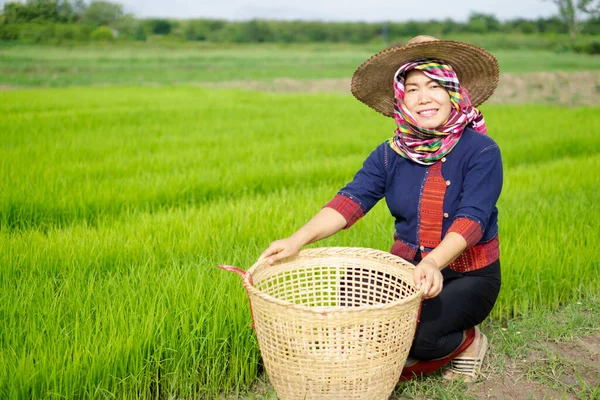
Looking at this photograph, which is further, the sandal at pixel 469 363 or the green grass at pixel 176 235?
the sandal at pixel 469 363

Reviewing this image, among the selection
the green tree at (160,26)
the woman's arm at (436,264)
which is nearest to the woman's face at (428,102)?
the woman's arm at (436,264)

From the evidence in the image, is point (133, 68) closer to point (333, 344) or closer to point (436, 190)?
point (436, 190)

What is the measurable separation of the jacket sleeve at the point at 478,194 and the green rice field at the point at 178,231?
0.85 meters

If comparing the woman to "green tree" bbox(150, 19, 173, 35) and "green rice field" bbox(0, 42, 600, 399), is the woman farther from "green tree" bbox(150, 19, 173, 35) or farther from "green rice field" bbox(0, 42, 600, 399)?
"green tree" bbox(150, 19, 173, 35)

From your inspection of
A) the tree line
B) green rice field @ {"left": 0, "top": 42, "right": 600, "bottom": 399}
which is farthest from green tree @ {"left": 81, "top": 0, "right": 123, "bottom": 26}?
green rice field @ {"left": 0, "top": 42, "right": 600, "bottom": 399}

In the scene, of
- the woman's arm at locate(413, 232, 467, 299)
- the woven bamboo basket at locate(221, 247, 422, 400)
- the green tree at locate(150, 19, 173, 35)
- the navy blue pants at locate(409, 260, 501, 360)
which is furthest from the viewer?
the green tree at locate(150, 19, 173, 35)

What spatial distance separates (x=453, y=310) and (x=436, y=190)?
0.40 m

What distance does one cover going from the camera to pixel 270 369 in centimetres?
175

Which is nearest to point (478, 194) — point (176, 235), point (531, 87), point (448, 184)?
point (448, 184)

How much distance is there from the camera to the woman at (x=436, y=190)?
1977 mm

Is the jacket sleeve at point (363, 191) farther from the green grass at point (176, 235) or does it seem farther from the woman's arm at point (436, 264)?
the green grass at point (176, 235)

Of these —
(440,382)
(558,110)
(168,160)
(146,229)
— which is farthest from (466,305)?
(558,110)

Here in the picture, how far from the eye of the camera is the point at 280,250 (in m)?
1.93

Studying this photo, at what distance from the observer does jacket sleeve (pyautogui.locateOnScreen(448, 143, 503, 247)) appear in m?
1.86
